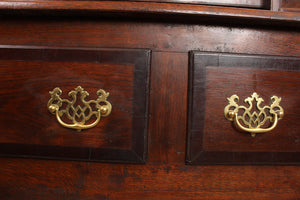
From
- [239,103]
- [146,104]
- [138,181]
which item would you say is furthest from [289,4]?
[138,181]

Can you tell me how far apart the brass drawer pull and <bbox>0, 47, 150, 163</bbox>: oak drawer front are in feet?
0.51

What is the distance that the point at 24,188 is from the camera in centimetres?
42

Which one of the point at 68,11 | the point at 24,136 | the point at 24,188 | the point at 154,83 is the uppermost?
the point at 68,11

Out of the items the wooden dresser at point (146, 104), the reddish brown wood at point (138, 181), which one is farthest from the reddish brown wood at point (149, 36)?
the reddish brown wood at point (138, 181)

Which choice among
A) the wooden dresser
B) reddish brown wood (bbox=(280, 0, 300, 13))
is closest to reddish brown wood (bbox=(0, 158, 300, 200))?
the wooden dresser

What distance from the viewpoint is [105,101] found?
1.28 feet

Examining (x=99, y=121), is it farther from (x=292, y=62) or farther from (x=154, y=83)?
(x=292, y=62)

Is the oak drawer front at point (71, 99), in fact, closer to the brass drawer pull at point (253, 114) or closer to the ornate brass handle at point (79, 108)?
the ornate brass handle at point (79, 108)

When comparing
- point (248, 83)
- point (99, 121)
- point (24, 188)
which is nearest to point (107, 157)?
point (99, 121)

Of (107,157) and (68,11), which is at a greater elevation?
(68,11)

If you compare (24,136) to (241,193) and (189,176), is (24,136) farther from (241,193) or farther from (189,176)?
(241,193)

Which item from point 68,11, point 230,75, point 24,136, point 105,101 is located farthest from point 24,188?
point 230,75

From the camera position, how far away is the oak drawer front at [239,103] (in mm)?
394

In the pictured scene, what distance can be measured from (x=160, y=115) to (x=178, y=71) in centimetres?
9
